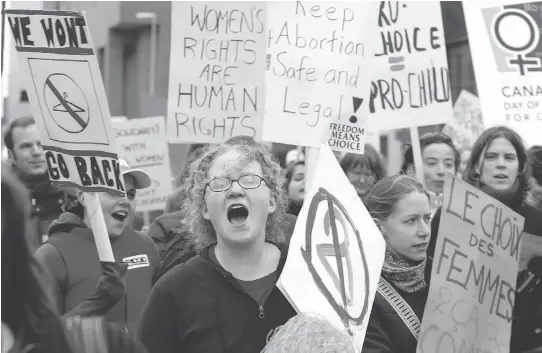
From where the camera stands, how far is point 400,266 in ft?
11.8

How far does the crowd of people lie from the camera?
56.6 inches

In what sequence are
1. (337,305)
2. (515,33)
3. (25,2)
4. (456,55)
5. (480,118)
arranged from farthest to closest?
(456,55)
(480,118)
(25,2)
(515,33)
(337,305)

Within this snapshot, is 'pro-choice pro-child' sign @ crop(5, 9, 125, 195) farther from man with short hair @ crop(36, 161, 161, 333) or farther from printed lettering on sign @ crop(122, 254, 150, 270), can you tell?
printed lettering on sign @ crop(122, 254, 150, 270)

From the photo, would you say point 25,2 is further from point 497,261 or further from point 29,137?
point 497,261

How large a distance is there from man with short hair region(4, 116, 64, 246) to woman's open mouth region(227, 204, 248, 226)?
7.29 ft

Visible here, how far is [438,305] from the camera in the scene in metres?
3.47

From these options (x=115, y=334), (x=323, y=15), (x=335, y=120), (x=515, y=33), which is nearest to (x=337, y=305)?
(x=115, y=334)

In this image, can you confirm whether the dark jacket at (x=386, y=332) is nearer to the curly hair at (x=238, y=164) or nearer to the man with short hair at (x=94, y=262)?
the curly hair at (x=238, y=164)

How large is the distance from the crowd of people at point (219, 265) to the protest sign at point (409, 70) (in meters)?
1.02

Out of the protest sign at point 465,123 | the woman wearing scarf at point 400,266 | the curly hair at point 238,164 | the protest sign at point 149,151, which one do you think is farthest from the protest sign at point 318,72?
the protest sign at point 465,123

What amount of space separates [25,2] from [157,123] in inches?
79.0

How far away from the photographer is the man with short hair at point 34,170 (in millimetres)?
5312

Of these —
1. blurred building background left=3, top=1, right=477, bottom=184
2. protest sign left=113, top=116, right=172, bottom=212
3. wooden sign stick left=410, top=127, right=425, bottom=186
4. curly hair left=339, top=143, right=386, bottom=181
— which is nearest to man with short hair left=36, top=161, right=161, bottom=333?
curly hair left=339, top=143, right=386, bottom=181

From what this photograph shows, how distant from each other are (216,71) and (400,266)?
275 cm
